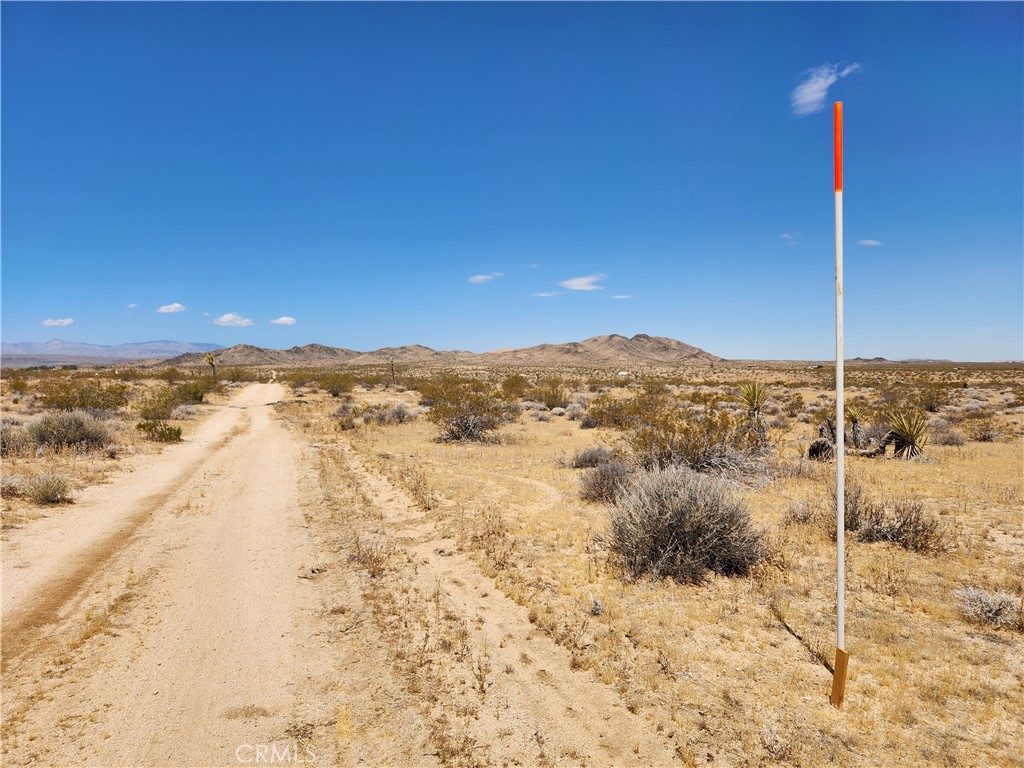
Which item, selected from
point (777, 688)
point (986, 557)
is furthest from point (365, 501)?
point (986, 557)

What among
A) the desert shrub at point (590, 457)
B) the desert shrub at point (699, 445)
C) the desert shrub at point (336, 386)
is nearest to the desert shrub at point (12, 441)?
the desert shrub at point (590, 457)

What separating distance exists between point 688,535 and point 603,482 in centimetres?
369

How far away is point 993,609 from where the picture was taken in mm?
5418

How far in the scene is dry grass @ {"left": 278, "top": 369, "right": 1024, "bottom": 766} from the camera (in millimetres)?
3932

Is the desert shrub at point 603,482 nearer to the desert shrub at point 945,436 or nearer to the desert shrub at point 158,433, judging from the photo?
the desert shrub at point 945,436

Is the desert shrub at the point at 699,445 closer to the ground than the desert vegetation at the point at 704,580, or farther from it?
farther from it

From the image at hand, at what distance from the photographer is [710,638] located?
5.31 m

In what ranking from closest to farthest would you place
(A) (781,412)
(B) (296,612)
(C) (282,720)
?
(C) (282,720) < (B) (296,612) < (A) (781,412)

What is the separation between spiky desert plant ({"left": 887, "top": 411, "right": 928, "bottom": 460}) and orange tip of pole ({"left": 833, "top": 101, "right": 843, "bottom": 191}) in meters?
13.6

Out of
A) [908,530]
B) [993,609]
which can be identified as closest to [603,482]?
[908,530]

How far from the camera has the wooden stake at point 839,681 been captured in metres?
4.02

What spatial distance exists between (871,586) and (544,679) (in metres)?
4.57

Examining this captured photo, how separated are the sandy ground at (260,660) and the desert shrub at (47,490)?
107cm

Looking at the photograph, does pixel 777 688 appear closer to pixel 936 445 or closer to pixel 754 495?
pixel 754 495
